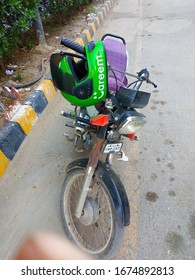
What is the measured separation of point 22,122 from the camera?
2721 millimetres

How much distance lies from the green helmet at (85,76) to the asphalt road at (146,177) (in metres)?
1.07

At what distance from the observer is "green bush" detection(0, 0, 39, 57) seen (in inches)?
113

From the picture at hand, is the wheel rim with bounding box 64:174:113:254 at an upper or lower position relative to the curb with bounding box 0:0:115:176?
lower

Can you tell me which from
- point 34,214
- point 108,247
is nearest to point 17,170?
point 34,214

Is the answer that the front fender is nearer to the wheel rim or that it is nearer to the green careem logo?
the wheel rim

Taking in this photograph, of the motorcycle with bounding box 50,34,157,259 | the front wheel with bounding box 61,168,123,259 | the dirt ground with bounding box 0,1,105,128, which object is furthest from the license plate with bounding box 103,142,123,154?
the dirt ground with bounding box 0,1,105,128

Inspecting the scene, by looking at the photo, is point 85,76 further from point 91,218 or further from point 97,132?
point 91,218

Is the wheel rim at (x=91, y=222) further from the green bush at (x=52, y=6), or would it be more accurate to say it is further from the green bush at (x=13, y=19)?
the green bush at (x=52, y=6)

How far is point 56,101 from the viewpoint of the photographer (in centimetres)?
336

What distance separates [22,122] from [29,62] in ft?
4.91

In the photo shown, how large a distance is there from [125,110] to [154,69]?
2.78 metres

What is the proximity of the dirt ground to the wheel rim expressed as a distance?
4.11ft

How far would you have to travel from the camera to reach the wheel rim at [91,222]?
175 centimetres

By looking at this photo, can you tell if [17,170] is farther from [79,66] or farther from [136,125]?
[136,125]
